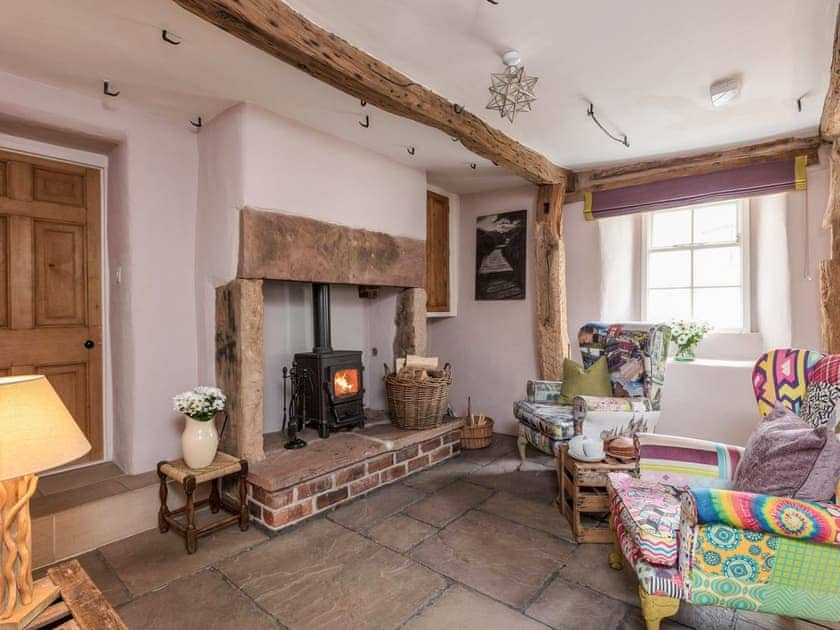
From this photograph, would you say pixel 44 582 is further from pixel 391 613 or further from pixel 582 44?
pixel 582 44

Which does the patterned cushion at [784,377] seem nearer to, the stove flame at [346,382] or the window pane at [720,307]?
the window pane at [720,307]

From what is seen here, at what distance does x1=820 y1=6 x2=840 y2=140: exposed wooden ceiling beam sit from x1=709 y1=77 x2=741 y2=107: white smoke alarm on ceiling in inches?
15.0

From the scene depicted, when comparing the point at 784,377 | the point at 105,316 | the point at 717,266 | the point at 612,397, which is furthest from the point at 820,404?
the point at 105,316

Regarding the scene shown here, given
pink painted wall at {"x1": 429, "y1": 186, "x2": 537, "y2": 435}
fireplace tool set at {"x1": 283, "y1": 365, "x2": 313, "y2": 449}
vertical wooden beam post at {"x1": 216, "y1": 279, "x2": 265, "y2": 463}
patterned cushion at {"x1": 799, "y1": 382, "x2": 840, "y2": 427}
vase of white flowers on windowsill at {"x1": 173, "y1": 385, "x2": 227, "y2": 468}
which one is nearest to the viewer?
patterned cushion at {"x1": 799, "y1": 382, "x2": 840, "y2": 427}

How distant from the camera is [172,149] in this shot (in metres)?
2.78

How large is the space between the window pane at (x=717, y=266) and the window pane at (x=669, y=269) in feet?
0.23

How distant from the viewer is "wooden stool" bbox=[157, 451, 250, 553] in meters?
2.17

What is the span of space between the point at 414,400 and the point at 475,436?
0.77 meters

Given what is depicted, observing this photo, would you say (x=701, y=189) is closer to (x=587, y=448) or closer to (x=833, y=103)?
(x=833, y=103)

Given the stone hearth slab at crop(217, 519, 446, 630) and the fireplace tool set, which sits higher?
the fireplace tool set

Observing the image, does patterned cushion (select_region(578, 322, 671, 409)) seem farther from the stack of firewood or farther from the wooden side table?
the stack of firewood

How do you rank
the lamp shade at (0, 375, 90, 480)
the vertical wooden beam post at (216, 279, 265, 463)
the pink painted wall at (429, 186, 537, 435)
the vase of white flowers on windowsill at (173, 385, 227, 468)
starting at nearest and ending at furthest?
the lamp shade at (0, 375, 90, 480) → the vase of white flowers on windowsill at (173, 385, 227, 468) → the vertical wooden beam post at (216, 279, 265, 463) → the pink painted wall at (429, 186, 537, 435)

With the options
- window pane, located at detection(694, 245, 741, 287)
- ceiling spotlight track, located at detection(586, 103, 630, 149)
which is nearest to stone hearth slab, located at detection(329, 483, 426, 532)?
ceiling spotlight track, located at detection(586, 103, 630, 149)

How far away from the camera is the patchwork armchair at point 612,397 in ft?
8.05
